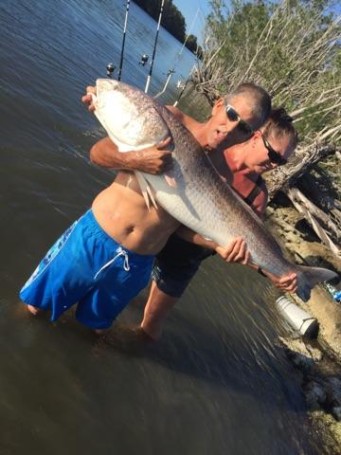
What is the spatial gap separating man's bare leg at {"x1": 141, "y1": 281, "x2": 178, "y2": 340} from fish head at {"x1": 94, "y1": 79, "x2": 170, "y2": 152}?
2.06m

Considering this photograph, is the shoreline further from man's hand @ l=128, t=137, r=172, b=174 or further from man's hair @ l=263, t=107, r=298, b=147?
man's hand @ l=128, t=137, r=172, b=174

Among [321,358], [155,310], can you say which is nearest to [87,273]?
[155,310]

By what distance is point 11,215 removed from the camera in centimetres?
552

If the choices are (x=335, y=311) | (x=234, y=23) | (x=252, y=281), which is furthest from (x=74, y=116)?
(x=234, y=23)

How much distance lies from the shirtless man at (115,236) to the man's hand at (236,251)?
0.47 meters

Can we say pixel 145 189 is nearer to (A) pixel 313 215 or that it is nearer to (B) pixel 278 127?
(B) pixel 278 127

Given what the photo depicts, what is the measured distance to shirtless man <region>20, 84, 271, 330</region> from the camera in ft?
11.6

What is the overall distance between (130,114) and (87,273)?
49.5 inches

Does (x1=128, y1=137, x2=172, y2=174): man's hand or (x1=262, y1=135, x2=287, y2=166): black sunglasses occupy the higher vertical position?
(x1=262, y1=135, x2=287, y2=166): black sunglasses

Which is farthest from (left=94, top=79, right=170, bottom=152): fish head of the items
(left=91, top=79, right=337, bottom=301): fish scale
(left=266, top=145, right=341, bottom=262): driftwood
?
(left=266, top=145, right=341, bottom=262): driftwood

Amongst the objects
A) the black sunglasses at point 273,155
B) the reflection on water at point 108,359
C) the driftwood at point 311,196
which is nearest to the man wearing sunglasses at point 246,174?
the black sunglasses at point 273,155

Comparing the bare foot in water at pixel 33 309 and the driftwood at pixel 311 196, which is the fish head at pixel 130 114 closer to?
the bare foot in water at pixel 33 309

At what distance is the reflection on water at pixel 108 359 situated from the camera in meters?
3.87

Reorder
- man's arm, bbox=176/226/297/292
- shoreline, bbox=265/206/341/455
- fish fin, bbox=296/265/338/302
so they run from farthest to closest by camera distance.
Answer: shoreline, bbox=265/206/341/455
fish fin, bbox=296/265/338/302
man's arm, bbox=176/226/297/292
